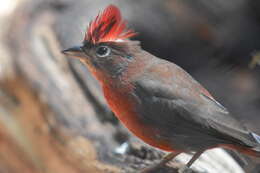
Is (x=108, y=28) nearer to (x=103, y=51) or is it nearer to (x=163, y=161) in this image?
(x=103, y=51)

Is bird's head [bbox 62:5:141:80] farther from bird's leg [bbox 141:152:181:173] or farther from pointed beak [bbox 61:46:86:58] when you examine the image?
bird's leg [bbox 141:152:181:173]

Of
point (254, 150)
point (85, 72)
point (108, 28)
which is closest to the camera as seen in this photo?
point (254, 150)

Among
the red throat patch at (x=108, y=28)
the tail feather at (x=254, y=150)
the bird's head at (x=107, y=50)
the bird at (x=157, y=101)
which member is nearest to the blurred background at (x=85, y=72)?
the tail feather at (x=254, y=150)

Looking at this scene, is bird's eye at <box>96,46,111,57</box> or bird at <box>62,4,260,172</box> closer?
bird at <box>62,4,260,172</box>

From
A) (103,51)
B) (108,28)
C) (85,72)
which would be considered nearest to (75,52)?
(103,51)

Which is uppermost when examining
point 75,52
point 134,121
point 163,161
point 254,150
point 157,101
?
point 75,52

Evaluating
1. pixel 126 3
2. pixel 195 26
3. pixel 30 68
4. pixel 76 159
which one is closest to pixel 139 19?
pixel 126 3

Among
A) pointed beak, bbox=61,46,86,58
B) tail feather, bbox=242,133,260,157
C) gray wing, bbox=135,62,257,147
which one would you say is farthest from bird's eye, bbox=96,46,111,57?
tail feather, bbox=242,133,260,157
